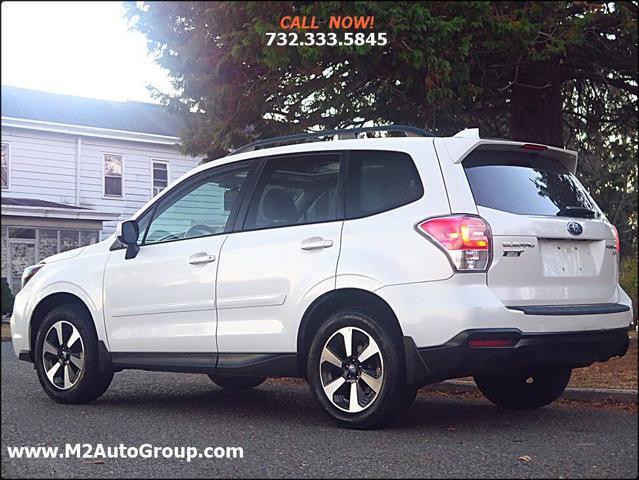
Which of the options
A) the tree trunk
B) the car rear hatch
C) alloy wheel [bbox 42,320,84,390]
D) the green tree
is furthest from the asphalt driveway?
the tree trunk

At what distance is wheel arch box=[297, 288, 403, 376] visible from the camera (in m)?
5.77

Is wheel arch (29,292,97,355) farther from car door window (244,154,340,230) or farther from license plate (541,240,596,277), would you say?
license plate (541,240,596,277)

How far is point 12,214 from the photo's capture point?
38.0 ft

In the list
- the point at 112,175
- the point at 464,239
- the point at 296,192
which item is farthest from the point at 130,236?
the point at 112,175

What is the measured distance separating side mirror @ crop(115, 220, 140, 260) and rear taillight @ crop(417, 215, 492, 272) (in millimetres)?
2497

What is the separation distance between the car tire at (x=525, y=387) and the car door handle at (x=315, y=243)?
1.58m

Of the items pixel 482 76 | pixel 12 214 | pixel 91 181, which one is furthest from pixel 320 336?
pixel 91 181

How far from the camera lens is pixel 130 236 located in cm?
704

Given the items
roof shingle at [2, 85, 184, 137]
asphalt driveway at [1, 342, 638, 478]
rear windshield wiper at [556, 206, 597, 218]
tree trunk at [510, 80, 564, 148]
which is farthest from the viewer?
roof shingle at [2, 85, 184, 137]

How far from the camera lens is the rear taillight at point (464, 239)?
548 cm

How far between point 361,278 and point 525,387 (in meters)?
1.90

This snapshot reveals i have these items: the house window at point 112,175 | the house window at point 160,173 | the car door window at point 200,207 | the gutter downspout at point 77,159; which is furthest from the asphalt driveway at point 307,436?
the gutter downspout at point 77,159

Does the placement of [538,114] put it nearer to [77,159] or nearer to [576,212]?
[576,212]

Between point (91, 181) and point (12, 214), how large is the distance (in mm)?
4844
